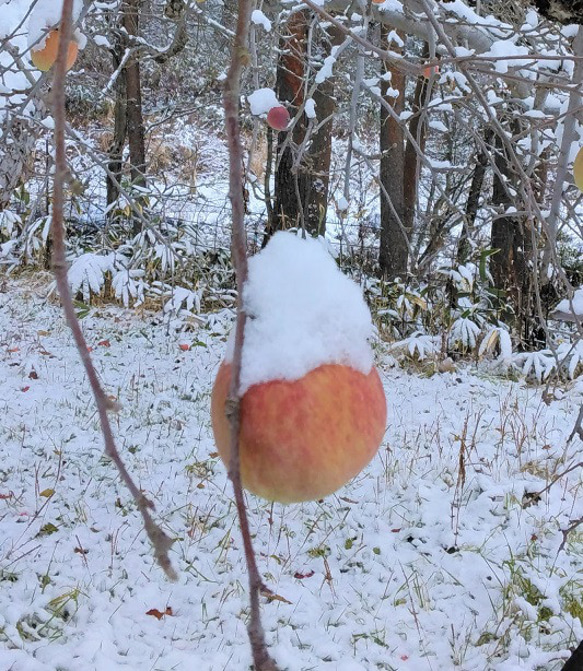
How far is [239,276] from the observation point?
30cm

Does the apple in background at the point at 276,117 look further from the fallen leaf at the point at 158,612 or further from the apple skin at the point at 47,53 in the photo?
the fallen leaf at the point at 158,612

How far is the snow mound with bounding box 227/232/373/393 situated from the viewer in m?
0.39

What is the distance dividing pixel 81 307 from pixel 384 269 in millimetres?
1800

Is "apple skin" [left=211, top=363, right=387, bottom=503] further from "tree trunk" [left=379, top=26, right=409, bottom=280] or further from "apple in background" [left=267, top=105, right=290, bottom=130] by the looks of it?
"tree trunk" [left=379, top=26, right=409, bottom=280]

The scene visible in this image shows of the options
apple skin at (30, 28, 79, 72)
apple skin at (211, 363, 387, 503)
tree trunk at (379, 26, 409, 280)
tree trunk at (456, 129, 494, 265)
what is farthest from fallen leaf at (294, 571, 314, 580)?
tree trunk at (379, 26, 409, 280)

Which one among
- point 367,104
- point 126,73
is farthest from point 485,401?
point 367,104

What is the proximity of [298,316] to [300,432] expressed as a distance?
0.23 feet

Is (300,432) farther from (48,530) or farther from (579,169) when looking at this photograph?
(48,530)

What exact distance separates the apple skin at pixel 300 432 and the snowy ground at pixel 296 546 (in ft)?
4.01

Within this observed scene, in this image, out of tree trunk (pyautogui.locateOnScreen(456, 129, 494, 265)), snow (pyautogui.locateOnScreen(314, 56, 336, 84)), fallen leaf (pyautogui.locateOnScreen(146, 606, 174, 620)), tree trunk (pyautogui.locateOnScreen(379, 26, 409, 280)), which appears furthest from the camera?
tree trunk (pyautogui.locateOnScreen(379, 26, 409, 280))

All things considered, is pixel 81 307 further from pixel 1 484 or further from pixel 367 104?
pixel 367 104


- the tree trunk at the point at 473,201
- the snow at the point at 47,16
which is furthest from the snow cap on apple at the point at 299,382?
the tree trunk at the point at 473,201

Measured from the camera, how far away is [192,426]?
8.30 ft

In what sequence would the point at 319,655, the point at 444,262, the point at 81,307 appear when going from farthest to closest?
1. the point at 444,262
2. the point at 81,307
3. the point at 319,655
